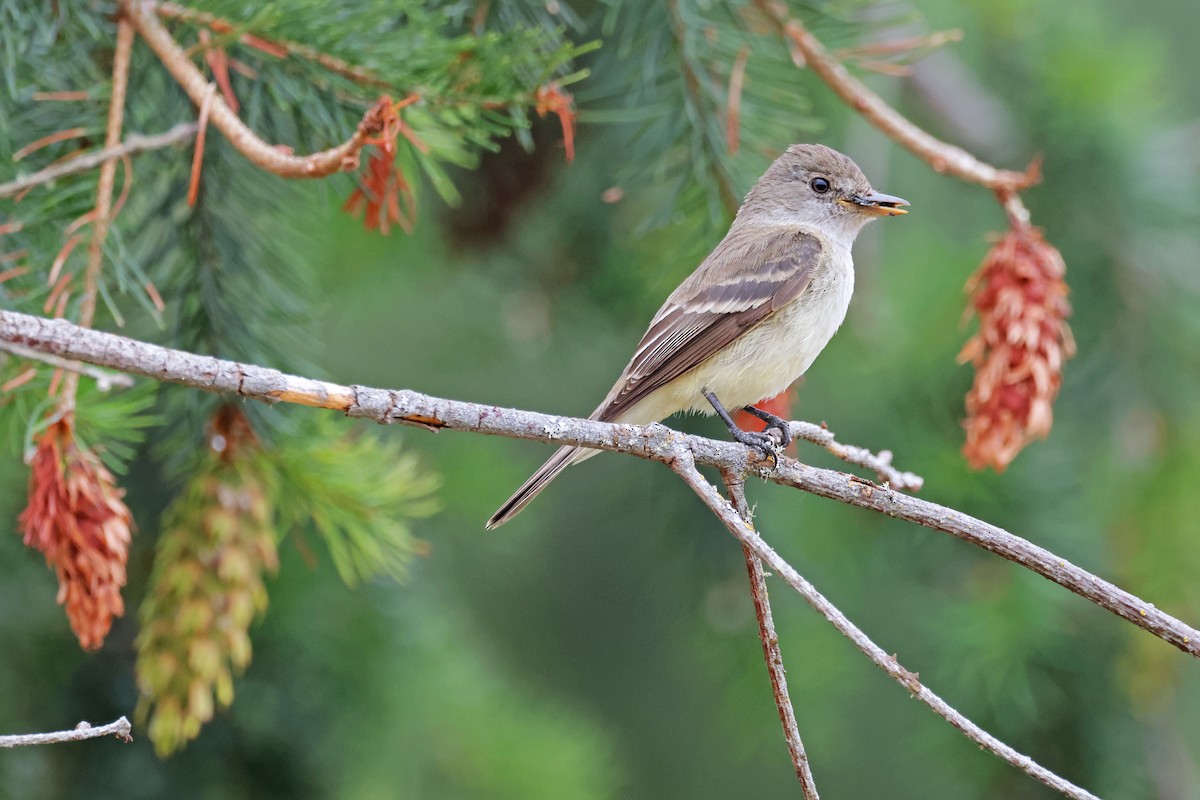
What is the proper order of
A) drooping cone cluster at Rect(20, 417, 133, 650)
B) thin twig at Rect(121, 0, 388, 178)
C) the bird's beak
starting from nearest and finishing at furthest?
thin twig at Rect(121, 0, 388, 178), drooping cone cluster at Rect(20, 417, 133, 650), the bird's beak

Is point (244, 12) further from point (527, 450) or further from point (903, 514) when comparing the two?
point (527, 450)

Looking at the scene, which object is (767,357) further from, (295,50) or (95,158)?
(95,158)

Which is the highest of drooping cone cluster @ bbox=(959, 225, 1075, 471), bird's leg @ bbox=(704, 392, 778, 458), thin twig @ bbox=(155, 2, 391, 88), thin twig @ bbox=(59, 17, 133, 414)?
drooping cone cluster @ bbox=(959, 225, 1075, 471)

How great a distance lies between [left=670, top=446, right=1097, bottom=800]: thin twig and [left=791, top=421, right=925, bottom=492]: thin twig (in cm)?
49

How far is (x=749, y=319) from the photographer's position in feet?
10.8

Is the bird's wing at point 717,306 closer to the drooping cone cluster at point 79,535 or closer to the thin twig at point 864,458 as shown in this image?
the thin twig at point 864,458

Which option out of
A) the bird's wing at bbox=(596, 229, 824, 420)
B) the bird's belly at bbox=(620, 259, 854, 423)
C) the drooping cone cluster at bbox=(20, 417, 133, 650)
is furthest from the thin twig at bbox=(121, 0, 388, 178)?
the bird's belly at bbox=(620, 259, 854, 423)

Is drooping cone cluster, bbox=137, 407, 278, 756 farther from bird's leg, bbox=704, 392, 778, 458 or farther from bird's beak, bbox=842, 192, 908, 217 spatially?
bird's beak, bbox=842, 192, 908, 217

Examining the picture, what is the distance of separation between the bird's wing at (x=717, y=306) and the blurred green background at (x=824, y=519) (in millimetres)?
120

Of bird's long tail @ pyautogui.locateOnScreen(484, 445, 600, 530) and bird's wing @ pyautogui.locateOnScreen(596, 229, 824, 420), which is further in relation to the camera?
bird's wing @ pyautogui.locateOnScreen(596, 229, 824, 420)

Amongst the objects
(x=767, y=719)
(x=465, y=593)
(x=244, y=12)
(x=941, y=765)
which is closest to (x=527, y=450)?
(x=465, y=593)

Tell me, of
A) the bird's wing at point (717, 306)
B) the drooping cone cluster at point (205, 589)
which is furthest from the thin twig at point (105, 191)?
the bird's wing at point (717, 306)

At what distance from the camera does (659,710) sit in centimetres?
473

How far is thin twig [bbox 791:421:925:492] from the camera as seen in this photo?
2068 mm
